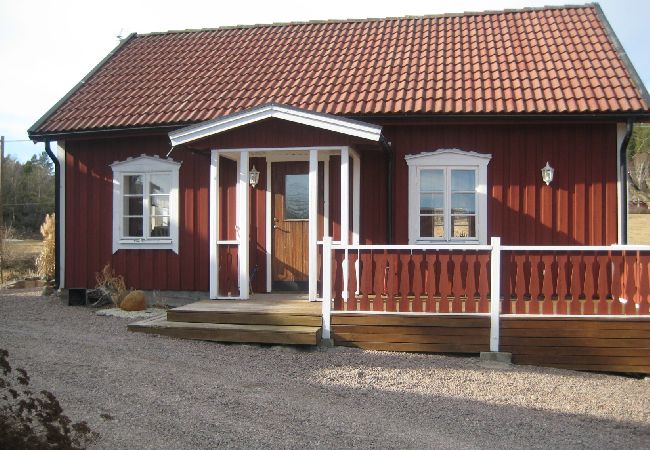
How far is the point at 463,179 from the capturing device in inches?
403

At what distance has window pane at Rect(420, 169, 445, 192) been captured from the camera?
1026 cm

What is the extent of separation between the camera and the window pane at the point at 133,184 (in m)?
11.4

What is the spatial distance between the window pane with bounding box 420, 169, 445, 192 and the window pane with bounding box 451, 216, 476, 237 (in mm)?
553

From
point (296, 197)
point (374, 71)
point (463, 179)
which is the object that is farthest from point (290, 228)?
point (374, 71)

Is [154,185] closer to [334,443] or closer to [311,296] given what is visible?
[311,296]

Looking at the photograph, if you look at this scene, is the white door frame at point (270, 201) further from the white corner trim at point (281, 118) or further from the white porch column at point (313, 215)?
the white corner trim at point (281, 118)

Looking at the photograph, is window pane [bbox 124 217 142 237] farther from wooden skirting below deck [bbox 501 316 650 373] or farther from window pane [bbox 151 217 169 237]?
wooden skirting below deck [bbox 501 316 650 373]

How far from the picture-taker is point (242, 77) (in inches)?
472

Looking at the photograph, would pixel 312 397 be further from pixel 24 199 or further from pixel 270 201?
pixel 24 199

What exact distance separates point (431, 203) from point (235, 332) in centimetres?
389

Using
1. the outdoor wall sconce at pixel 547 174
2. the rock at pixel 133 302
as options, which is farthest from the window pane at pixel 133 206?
the outdoor wall sconce at pixel 547 174

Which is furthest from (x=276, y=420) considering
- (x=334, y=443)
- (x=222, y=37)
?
(x=222, y=37)

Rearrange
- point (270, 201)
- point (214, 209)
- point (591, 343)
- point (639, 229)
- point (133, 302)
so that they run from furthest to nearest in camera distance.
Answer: point (639, 229), point (270, 201), point (133, 302), point (214, 209), point (591, 343)

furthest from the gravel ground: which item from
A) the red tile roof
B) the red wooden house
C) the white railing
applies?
the red tile roof
